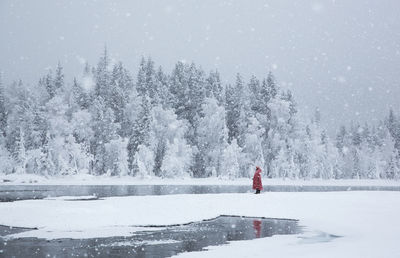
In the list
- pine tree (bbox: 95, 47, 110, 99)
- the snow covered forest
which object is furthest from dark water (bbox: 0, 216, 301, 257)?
pine tree (bbox: 95, 47, 110, 99)

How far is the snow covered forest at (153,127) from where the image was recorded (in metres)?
65.6

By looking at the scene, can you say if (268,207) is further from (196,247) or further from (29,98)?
(29,98)

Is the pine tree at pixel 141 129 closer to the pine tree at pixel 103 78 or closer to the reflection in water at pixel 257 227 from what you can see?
the pine tree at pixel 103 78

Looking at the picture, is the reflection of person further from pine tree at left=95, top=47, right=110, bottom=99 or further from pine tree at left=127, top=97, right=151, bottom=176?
pine tree at left=95, top=47, right=110, bottom=99

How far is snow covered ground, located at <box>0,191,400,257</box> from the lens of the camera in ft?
43.4

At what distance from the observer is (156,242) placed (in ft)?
49.2

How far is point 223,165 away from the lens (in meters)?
68.4

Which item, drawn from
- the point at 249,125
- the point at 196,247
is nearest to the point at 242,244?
the point at 196,247

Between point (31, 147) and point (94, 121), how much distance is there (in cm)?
991

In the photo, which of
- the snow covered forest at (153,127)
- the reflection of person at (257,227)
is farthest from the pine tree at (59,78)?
the reflection of person at (257,227)

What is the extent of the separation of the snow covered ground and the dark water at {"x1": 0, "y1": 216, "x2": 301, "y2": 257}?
2.84 ft

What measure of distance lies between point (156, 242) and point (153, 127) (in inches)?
2092

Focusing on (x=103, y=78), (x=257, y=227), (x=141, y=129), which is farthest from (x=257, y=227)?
(x=103, y=78)

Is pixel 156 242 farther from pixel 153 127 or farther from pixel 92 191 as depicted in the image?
pixel 153 127
